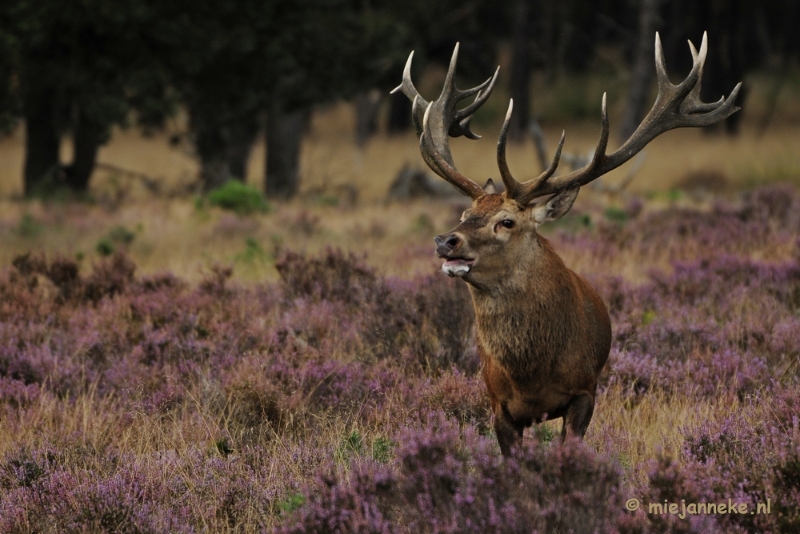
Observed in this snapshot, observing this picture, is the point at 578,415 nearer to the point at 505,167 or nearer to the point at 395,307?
the point at 505,167

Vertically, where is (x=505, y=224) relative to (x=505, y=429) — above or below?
above

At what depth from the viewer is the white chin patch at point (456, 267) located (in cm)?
460

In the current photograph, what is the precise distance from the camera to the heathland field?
12.9 feet

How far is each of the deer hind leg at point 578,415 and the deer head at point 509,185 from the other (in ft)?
2.08

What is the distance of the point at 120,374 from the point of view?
641cm

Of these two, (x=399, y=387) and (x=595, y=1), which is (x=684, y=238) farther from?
(x=595, y=1)

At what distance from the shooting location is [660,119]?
220 inches

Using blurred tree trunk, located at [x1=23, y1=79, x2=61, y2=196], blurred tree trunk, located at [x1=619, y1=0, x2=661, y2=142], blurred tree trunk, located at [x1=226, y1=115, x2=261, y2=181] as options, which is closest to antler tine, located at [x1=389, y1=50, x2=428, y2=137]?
blurred tree trunk, located at [x1=23, y1=79, x2=61, y2=196]

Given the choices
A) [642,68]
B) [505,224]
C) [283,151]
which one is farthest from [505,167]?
[642,68]

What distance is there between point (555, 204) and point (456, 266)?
761 millimetres

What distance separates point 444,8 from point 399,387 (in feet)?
69.8

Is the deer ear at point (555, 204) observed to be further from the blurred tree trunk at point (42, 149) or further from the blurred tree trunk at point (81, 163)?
the blurred tree trunk at point (81, 163)

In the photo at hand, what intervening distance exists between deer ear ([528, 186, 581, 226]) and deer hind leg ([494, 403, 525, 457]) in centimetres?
92

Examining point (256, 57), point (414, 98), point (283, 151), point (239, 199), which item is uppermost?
point (256, 57)
